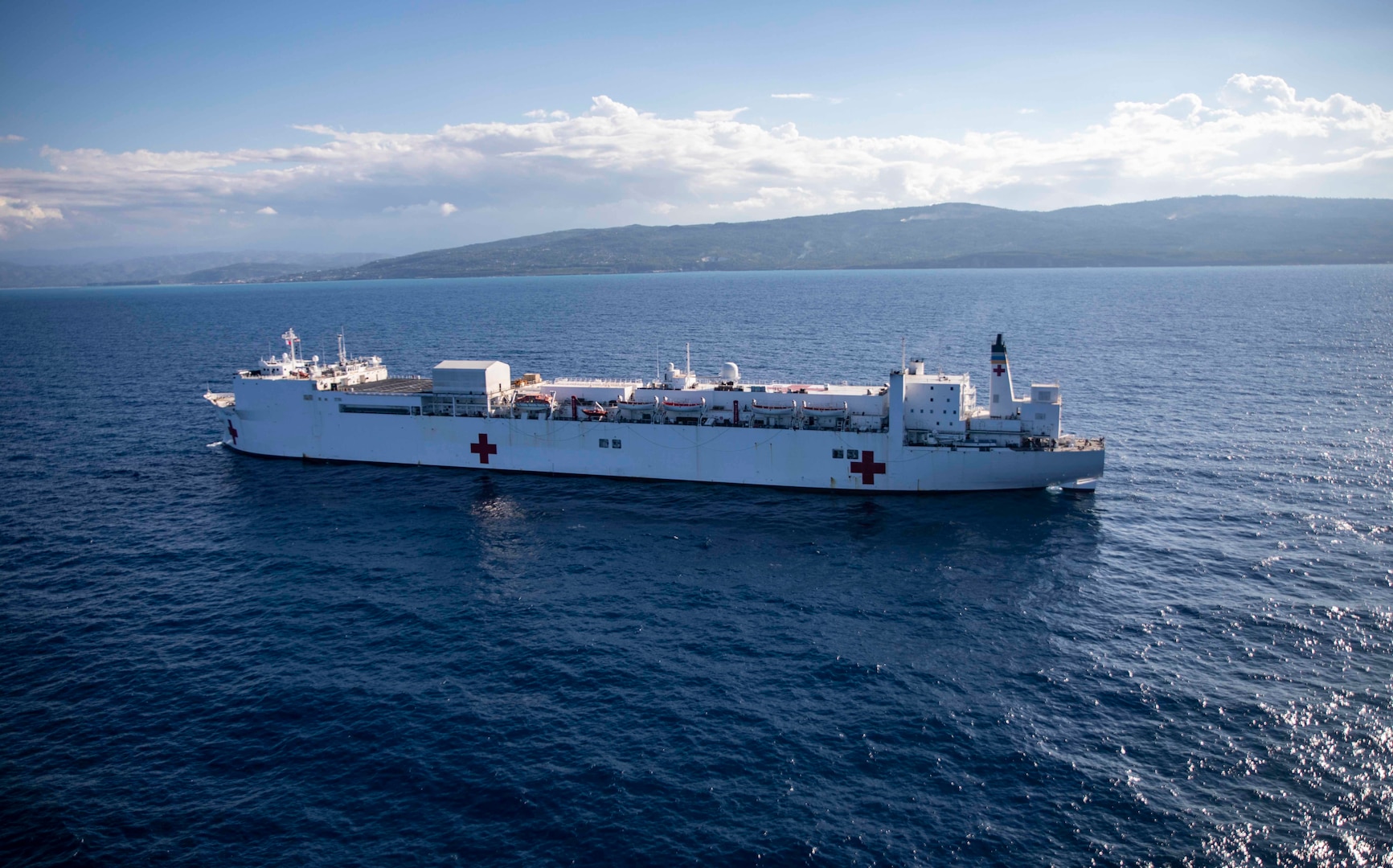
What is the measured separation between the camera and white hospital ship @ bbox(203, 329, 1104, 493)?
125ft

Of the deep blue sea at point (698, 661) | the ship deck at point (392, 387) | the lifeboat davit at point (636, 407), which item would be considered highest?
the ship deck at point (392, 387)

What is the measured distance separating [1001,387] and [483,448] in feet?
93.5

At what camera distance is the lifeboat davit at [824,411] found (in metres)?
40.1

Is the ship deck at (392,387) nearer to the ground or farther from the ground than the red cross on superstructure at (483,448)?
farther from the ground

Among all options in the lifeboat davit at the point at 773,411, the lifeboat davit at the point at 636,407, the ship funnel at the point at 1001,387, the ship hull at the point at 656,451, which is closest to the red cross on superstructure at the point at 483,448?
the ship hull at the point at 656,451

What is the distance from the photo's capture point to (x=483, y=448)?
43750 millimetres

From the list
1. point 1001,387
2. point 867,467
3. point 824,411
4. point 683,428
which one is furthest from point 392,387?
point 1001,387

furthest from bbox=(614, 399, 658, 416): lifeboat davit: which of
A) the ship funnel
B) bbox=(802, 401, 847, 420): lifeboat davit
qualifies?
the ship funnel

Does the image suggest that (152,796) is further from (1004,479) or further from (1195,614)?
(1004,479)

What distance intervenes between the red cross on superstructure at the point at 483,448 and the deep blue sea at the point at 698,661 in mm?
1213

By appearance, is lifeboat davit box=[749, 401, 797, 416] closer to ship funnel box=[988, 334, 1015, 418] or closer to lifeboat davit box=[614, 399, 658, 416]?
lifeboat davit box=[614, 399, 658, 416]

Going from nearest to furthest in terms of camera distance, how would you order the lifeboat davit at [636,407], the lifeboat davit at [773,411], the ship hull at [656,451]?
1. the ship hull at [656,451]
2. the lifeboat davit at [773,411]
3. the lifeboat davit at [636,407]

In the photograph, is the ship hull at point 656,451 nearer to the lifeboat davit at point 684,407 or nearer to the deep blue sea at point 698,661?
the deep blue sea at point 698,661

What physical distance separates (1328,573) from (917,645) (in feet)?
53.5
